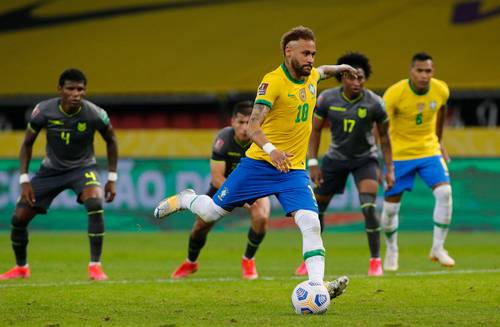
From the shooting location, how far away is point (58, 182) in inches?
491

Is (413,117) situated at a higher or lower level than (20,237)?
higher

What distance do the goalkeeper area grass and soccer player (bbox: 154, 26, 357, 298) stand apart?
Result: 2.11 ft

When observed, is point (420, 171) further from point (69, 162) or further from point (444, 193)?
point (69, 162)

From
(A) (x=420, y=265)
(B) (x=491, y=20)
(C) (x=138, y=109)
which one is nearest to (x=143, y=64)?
(C) (x=138, y=109)

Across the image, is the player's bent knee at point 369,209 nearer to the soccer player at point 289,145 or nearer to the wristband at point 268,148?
the soccer player at point 289,145

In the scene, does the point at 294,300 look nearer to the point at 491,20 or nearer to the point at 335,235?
the point at 335,235

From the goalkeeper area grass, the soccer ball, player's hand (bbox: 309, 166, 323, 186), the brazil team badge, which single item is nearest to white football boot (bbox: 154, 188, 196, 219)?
the goalkeeper area grass

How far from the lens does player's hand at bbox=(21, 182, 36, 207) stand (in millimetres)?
12219

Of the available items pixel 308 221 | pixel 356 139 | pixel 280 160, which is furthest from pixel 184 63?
pixel 280 160

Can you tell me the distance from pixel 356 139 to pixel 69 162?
327cm

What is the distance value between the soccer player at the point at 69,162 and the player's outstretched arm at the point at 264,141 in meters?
3.51

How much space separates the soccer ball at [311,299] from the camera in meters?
8.79

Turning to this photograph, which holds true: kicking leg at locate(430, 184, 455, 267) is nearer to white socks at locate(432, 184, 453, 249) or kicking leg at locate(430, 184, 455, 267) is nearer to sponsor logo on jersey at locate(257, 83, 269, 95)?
white socks at locate(432, 184, 453, 249)

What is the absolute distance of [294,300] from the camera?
350 inches
